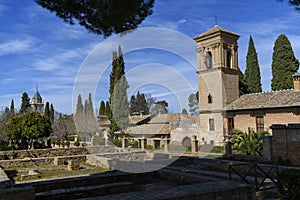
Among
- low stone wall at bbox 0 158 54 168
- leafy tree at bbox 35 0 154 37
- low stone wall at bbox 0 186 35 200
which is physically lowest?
low stone wall at bbox 0 158 54 168

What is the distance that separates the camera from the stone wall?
459 inches

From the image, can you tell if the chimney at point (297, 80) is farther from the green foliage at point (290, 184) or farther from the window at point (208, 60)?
the green foliage at point (290, 184)

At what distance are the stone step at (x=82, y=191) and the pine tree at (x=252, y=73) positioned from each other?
24.7 meters

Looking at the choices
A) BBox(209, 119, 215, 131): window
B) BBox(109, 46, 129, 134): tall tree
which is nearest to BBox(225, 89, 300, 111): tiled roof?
BBox(209, 119, 215, 131): window

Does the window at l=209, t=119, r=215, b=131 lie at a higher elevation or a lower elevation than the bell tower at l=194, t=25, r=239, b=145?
lower

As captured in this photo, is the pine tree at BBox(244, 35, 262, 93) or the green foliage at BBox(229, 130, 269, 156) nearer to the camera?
the green foliage at BBox(229, 130, 269, 156)

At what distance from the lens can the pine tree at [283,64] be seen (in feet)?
91.2

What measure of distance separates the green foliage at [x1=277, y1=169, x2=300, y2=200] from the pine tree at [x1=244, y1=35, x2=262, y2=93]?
24609 mm

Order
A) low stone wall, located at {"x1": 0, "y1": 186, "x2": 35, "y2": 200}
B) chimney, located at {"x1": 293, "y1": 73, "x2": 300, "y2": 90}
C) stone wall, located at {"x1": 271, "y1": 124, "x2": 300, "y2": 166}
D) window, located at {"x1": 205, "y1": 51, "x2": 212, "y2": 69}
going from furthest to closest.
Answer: window, located at {"x1": 205, "y1": 51, "x2": 212, "y2": 69} → chimney, located at {"x1": 293, "y1": 73, "x2": 300, "y2": 90} → stone wall, located at {"x1": 271, "y1": 124, "x2": 300, "y2": 166} → low stone wall, located at {"x1": 0, "y1": 186, "x2": 35, "y2": 200}

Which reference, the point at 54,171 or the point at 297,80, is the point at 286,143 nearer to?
the point at 297,80

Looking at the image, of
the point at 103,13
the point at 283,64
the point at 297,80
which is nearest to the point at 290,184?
the point at 103,13

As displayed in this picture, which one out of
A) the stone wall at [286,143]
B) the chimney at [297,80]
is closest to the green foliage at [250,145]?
the stone wall at [286,143]

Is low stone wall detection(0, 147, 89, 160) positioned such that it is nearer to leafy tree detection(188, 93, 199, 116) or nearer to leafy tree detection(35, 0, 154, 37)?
leafy tree detection(188, 93, 199, 116)

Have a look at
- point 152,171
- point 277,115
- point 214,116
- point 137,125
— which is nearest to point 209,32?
point 214,116
